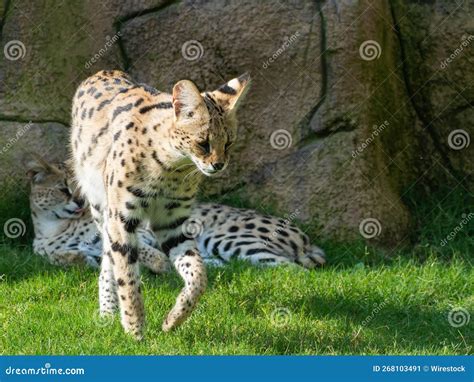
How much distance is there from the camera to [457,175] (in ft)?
33.1

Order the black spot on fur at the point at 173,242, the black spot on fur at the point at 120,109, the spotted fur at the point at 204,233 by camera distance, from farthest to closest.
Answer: the spotted fur at the point at 204,233
the black spot on fur at the point at 120,109
the black spot on fur at the point at 173,242

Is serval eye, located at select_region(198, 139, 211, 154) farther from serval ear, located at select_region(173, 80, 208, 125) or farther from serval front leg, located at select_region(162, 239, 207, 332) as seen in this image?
serval front leg, located at select_region(162, 239, 207, 332)

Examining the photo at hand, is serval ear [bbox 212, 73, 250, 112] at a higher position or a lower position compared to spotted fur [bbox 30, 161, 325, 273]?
higher

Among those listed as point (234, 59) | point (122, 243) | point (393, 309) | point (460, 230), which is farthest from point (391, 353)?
point (234, 59)

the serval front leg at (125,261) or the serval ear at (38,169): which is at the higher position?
the serval front leg at (125,261)

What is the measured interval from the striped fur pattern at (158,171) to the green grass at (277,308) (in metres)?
0.29

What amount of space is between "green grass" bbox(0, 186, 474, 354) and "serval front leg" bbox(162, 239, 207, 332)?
0.13 meters

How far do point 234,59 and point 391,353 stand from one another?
12.5ft

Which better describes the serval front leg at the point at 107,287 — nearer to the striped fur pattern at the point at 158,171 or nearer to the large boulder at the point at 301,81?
the striped fur pattern at the point at 158,171

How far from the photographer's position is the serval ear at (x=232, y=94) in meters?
7.03

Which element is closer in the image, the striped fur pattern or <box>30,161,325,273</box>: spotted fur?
the striped fur pattern

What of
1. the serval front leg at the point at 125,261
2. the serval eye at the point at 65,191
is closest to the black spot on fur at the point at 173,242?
the serval front leg at the point at 125,261

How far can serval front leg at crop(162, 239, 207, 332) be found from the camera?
22.9 feet

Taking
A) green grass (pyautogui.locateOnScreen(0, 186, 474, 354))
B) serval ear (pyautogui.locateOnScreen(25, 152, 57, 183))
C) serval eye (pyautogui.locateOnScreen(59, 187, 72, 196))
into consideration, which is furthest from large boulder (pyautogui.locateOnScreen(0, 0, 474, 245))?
green grass (pyautogui.locateOnScreen(0, 186, 474, 354))
